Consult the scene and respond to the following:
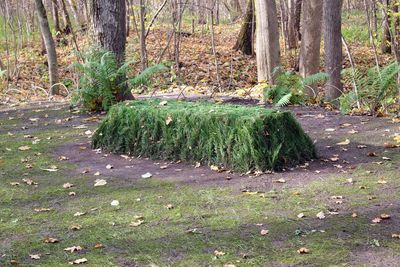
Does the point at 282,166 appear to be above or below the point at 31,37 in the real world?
below

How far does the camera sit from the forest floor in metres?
4.56

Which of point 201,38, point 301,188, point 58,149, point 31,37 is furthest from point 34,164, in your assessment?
point 31,37

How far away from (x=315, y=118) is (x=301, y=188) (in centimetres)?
349

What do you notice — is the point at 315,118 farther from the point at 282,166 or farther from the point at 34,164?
the point at 34,164

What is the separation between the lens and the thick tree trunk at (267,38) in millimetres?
13500

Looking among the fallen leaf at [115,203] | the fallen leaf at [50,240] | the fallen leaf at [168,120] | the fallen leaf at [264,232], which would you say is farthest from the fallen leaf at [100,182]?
the fallen leaf at [264,232]

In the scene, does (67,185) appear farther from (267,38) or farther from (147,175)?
(267,38)

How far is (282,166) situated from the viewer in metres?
6.80

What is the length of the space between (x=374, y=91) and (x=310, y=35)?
5.31 m

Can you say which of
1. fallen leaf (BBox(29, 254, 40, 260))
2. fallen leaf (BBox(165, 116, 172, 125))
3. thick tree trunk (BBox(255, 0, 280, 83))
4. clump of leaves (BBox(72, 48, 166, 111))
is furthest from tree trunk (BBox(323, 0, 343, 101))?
fallen leaf (BBox(29, 254, 40, 260))

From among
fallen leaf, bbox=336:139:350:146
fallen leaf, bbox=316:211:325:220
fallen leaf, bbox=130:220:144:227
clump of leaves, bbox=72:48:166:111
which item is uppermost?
clump of leaves, bbox=72:48:166:111

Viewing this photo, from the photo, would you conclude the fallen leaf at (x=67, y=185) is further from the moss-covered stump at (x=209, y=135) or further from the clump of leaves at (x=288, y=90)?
the clump of leaves at (x=288, y=90)

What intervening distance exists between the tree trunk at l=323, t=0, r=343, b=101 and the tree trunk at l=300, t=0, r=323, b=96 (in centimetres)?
188

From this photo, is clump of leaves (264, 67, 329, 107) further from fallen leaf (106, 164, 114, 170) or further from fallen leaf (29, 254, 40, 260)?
fallen leaf (29, 254, 40, 260)
